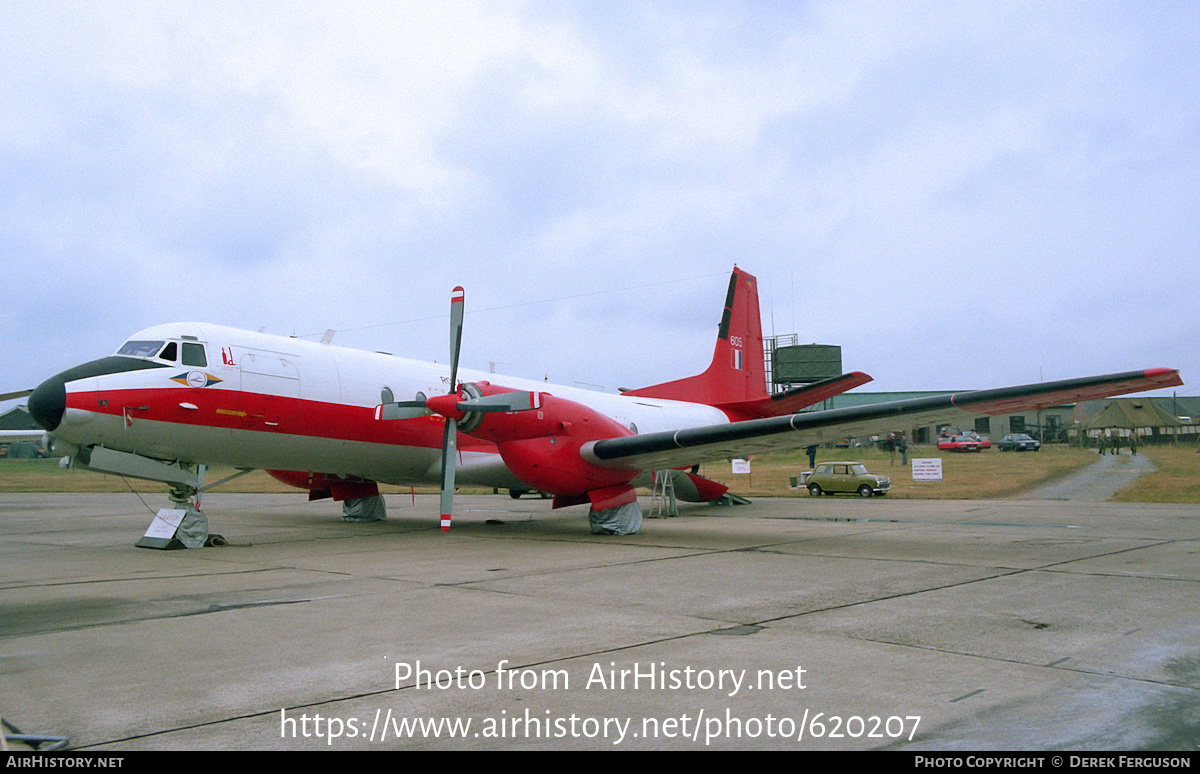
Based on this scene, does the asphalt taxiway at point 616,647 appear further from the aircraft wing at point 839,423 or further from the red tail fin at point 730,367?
the red tail fin at point 730,367

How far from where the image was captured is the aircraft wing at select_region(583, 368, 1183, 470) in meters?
11.5

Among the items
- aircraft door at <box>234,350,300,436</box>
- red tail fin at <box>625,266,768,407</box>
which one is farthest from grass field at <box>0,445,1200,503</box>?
aircraft door at <box>234,350,300,436</box>

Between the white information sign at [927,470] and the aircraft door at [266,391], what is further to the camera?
the white information sign at [927,470]

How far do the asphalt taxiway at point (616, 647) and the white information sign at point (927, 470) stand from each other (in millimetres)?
16560

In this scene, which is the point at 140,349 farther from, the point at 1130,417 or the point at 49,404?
the point at 1130,417

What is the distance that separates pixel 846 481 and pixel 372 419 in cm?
1751

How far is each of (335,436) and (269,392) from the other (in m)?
1.58

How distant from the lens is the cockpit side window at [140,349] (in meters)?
12.8

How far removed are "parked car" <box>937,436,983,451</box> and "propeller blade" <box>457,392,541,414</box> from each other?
48.3 metres

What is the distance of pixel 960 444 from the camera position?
54.6 metres

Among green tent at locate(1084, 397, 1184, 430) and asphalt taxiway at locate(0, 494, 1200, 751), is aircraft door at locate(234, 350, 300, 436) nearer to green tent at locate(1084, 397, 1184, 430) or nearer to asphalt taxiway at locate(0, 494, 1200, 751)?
asphalt taxiway at locate(0, 494, 1200, 751)

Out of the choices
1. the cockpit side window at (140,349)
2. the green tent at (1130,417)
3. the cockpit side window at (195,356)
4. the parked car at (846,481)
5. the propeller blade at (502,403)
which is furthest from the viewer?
the green tent at (1130,417)

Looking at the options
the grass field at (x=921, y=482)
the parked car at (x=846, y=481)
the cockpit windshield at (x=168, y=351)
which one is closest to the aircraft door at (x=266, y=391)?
the cockpit windshield at (x=168, y=351)

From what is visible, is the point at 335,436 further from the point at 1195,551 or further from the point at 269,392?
the point at 1195,551
